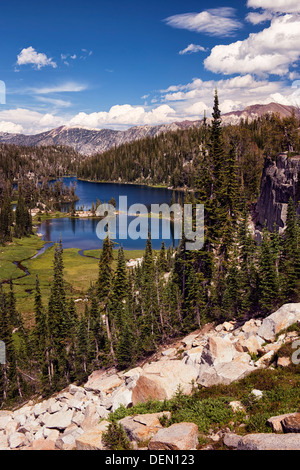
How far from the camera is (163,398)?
15422 millimetres

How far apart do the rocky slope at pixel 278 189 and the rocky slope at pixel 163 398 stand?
41.5 m

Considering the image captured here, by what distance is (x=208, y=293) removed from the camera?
128ft

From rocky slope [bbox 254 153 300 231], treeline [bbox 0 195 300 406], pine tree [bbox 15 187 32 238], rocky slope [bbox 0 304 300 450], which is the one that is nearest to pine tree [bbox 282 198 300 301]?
treeline [bbox 0 195 300 406]

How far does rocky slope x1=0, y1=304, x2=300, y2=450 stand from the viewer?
10.4 m

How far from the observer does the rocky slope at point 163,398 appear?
1038 centimetres

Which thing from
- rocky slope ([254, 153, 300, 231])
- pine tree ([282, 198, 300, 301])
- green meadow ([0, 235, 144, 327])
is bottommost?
green meadow ([0, 235, 144, 327])

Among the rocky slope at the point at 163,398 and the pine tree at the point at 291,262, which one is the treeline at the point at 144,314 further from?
the rocky slope at the point at 163,398

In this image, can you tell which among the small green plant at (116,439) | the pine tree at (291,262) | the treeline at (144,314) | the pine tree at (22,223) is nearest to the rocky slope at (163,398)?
the small green plant at (116,439)

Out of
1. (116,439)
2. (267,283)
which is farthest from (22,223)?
(116,439)

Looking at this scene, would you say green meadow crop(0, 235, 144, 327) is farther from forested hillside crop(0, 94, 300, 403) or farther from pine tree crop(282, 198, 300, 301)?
pine tree crop(282, 198, 300, 301)

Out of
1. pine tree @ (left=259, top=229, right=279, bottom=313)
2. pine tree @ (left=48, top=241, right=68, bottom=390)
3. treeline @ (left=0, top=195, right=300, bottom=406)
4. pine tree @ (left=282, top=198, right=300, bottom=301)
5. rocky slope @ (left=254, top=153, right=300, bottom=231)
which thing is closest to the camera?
pine tree @ (left=259, top=229, right=279, bottom=313)

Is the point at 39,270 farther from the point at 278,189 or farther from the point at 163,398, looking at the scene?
the point at 163,398

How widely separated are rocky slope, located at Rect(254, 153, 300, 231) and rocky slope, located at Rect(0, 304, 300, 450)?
4155 centimetres

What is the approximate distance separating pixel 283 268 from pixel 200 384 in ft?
81.5
